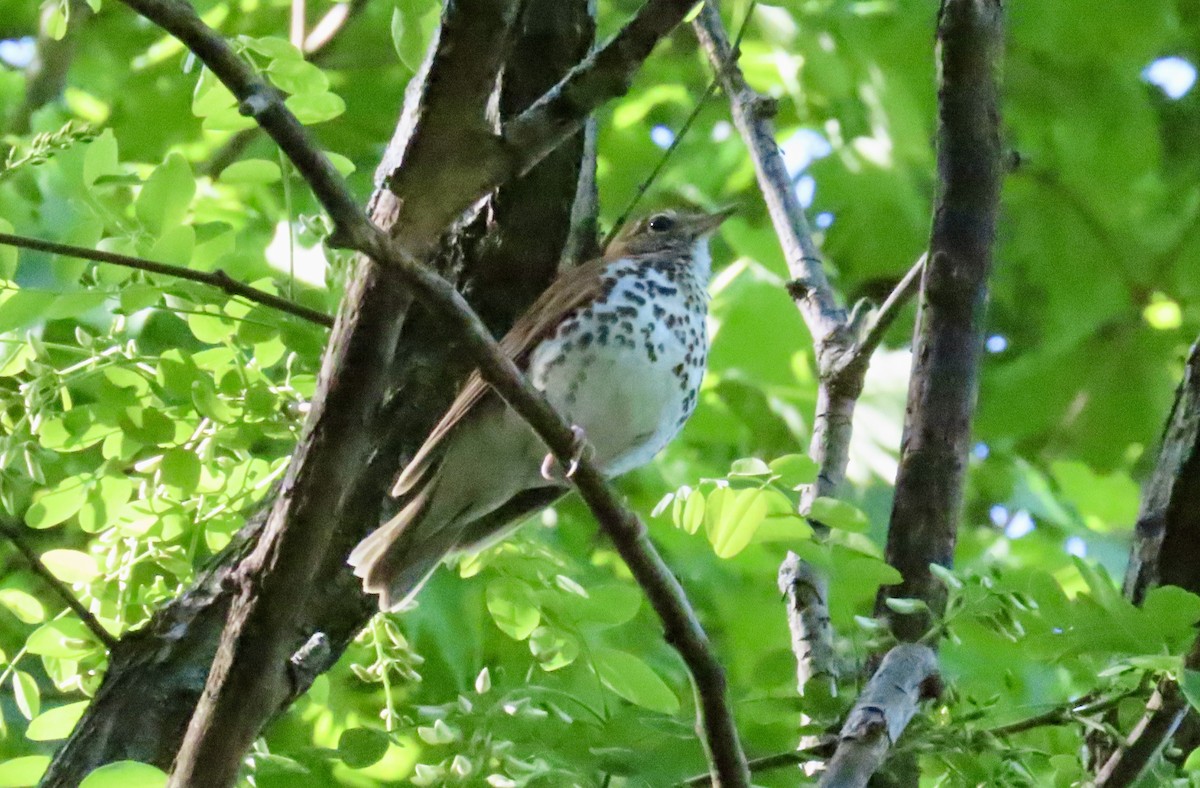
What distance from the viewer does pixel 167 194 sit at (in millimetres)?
2348

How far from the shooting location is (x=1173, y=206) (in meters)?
3.62

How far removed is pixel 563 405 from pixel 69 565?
0.98 meters

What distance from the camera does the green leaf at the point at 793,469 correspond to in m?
1.85

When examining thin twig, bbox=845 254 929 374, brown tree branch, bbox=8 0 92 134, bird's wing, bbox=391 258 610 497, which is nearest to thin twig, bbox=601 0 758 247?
bird's wing, bbox=391 258 610 497

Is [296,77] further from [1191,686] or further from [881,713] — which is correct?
[1191,686]

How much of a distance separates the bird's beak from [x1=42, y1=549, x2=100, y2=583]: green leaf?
160 cm

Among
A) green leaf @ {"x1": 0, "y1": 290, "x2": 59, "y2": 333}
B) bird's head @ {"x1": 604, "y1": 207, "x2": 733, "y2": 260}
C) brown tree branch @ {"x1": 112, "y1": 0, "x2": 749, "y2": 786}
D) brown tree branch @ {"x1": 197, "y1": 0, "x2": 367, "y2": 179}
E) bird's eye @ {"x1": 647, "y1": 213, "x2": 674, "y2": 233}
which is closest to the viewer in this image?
brown tree branch @ {"x1": 112, "y1": 0, "x2": 749, "y2": 786}

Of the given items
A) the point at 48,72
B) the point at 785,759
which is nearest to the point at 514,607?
the point at 785,759

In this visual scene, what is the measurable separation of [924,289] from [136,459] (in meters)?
1.64

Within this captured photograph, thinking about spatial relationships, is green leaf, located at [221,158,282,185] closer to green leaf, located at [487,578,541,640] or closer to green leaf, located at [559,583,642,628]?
green leaf, located at [487,578,541,640]

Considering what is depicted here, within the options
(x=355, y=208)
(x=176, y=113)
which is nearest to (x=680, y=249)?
(x=176, y=113)

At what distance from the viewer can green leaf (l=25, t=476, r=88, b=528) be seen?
2.60 meters

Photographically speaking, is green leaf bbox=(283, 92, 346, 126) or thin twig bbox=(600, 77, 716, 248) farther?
thin twig bbox=(600, 77, 716, 248)

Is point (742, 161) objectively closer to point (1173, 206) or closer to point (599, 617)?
point (1173, 206)
